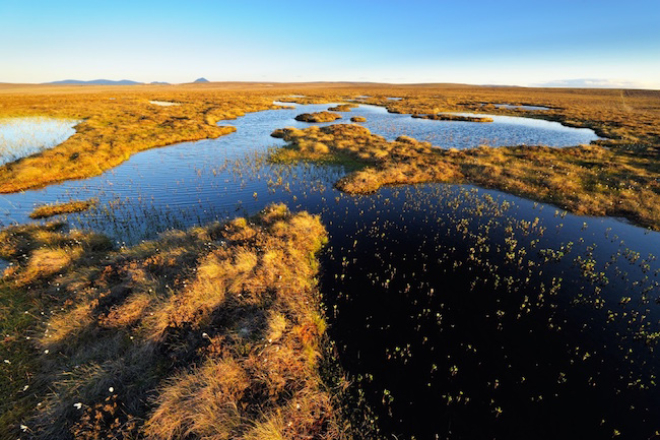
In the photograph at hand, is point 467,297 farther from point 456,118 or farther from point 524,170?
point 456,118

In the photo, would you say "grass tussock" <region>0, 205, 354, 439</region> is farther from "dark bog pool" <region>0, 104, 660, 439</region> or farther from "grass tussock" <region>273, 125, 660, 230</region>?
"grass tussock" <region>273, 125, 660, 230</region>

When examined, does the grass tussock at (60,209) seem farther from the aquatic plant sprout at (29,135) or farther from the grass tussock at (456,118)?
the grass tussock at (456,118)

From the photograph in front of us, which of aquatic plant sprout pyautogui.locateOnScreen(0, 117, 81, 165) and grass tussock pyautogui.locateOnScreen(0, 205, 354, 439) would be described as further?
aquatic plant sprout pyautogui.locateOnScreen(0, 117, 81, 165)

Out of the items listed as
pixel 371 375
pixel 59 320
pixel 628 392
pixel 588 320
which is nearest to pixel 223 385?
pixel 371 375

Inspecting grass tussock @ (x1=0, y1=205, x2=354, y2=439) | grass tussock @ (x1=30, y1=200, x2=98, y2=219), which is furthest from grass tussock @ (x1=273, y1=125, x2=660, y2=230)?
grass tussock @ (x1=30, y1=200, x2=98, y2=219)

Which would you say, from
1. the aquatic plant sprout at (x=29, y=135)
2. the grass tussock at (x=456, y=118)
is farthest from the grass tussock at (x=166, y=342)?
the grass tussock at (x=456, y=118)

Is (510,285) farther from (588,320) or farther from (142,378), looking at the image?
(142,378)
